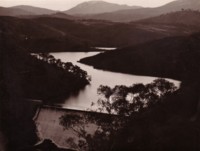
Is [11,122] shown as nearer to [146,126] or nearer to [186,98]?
[146,126]

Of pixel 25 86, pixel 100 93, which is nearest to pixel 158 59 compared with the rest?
pixel 25 86

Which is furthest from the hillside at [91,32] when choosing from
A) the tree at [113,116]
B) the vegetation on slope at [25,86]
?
the tree at [113,116]

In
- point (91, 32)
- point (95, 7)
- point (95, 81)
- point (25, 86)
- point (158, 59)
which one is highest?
point (95, 7)

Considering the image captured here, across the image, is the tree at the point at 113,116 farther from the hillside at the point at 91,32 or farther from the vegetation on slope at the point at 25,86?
the hillside at the point at 91,32

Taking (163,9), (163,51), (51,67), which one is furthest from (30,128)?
(163,9)

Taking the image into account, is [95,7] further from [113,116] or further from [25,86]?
[113,116]

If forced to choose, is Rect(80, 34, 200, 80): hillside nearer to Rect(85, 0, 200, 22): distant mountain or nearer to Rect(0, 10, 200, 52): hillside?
Rect(0, 10, 200, 52): hillside

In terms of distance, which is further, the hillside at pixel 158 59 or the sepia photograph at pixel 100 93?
the hillside at pixel 158 59
